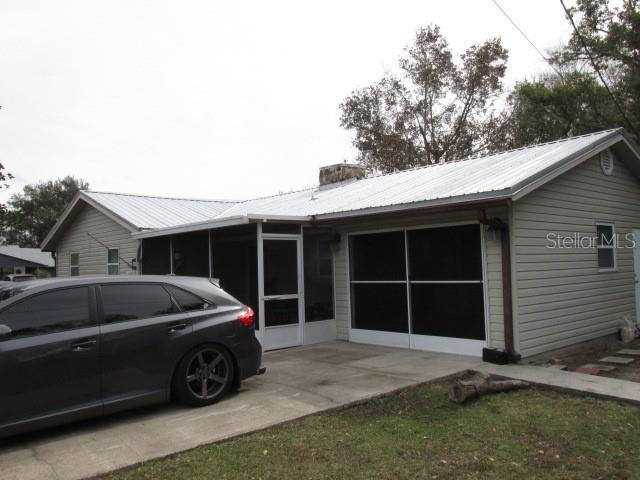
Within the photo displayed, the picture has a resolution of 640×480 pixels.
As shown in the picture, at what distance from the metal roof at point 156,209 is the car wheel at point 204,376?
7.23 m

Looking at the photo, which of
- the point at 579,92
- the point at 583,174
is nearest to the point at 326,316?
the point at 583,174

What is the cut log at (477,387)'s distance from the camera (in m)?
5.91

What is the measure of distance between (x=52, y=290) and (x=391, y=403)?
3.77 meters

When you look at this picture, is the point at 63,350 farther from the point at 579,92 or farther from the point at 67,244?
the point at 579,92

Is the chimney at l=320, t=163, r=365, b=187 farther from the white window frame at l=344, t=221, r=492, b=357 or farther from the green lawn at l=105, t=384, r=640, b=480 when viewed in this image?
the green lawn at l=105, t=384, r=640, b=480

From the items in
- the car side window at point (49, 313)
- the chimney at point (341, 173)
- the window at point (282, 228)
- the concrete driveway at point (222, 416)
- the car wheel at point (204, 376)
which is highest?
the chimney at point (341, 173)

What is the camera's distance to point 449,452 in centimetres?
453

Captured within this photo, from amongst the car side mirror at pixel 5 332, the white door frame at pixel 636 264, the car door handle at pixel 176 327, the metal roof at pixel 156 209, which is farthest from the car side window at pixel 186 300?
the white door frame at pixel 636 264

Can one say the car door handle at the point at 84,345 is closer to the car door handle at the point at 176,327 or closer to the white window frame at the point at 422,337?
the car door handle at the point at 176,327

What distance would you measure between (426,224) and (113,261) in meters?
9.52

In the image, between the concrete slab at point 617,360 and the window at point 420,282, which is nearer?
the concrete slab at point 617,360

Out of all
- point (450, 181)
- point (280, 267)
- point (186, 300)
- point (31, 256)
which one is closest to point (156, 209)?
point (280, 267)

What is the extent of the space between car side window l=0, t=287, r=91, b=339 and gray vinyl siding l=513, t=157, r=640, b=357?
587 centimetres

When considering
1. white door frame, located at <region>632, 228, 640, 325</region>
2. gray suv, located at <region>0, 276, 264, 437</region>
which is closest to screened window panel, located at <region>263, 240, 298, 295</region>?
gray suv, located at <region>0, 276, 264, 437</region>
